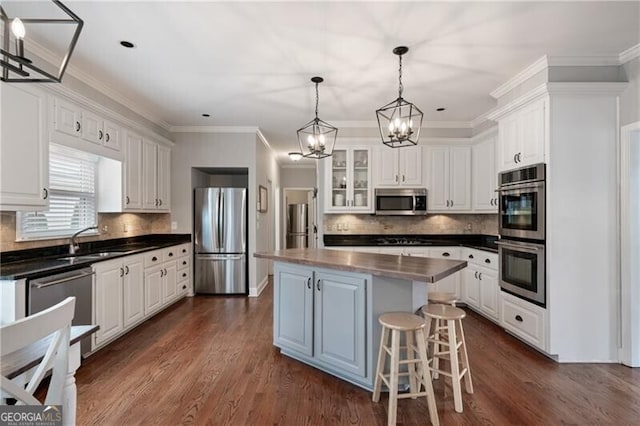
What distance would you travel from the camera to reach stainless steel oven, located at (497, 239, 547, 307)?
2.87 metres

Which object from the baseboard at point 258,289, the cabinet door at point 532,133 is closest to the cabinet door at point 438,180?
the cabinet door at point 532,133

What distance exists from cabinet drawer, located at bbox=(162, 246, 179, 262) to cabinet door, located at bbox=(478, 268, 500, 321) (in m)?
4.15

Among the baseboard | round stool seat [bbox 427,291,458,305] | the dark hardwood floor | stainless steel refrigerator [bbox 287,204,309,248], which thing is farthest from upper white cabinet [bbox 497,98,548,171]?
stainless steel refrigerator [bbox 287,204,309,248]

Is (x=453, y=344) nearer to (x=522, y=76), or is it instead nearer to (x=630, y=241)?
(x=630, y=241)

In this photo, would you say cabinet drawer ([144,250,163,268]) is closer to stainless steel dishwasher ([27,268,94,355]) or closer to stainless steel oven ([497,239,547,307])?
stainless steel dishwasher ([27,268,94,355])

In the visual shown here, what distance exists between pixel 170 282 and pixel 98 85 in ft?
8.40

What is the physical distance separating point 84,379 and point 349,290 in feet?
7.29

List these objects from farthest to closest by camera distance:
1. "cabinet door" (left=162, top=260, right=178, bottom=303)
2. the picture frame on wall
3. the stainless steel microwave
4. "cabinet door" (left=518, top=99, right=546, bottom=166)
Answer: the picture frame on wall → the stainless steel microwave → "cabinet door" (left=162, top=260, right=178, bottom=303) → "cabinet door" (left=518, top=99, right=546, bottom=166)

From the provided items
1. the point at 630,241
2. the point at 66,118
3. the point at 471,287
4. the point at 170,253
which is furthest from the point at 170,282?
the point at 630,241

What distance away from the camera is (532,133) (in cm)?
299

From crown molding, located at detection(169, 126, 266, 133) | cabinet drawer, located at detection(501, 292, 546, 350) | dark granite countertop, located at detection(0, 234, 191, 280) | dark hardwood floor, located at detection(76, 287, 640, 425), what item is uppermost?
crown molding, located at detection(169, 126, 266, 133)

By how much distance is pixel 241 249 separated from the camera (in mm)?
5070

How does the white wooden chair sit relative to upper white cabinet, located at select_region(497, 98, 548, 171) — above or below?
below
